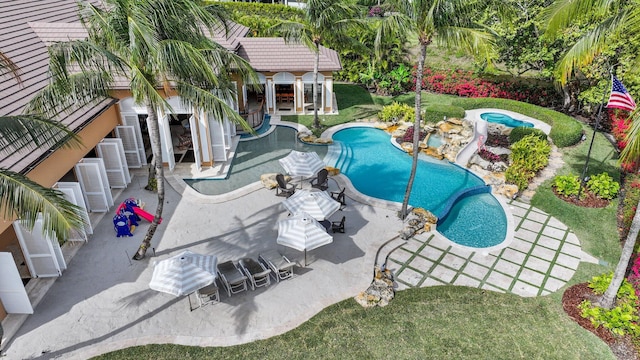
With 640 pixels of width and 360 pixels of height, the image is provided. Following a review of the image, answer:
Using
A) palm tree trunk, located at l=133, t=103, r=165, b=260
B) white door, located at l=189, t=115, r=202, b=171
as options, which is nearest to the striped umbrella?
white door, located at l=189, t=115, r=202, b=171

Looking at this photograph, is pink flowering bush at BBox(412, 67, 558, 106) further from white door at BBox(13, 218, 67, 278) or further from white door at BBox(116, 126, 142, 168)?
white door at BBox(13, 218, 67, 278)

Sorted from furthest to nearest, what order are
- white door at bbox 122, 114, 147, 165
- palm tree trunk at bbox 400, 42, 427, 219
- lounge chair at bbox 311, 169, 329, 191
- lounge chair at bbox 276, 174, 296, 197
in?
1. white door at bbox 122, 114, 147, 165
2. lounge chair at bbox 311, 169, 329, 191
3. lounge chair at bbox 276, 174, 296, 197
4. palm tree trunk at bbox 400, 42, 427, 219

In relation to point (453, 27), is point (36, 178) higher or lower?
lower

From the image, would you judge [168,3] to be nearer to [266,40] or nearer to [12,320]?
[12,320]

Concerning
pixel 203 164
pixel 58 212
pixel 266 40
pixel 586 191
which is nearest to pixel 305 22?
pixel 266 40

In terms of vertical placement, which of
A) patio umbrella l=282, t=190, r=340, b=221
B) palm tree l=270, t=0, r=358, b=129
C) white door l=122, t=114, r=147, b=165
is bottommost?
patio umbrella l=282, t=190, r=340, b=221
